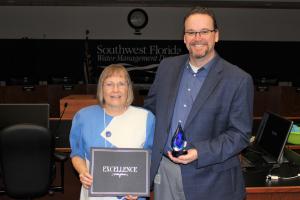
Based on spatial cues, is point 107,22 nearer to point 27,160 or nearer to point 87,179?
point 27,160

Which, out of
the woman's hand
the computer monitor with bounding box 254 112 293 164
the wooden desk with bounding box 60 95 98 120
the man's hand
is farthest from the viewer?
the wooden desk with bounding box 60 95 98 120

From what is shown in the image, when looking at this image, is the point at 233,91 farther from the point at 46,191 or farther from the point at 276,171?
the point at 46,191

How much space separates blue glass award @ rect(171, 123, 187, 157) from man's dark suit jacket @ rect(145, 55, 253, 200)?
5cm

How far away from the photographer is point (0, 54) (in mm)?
8938

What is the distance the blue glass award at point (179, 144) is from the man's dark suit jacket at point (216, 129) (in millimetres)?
51

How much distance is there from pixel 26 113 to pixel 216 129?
7.47ft

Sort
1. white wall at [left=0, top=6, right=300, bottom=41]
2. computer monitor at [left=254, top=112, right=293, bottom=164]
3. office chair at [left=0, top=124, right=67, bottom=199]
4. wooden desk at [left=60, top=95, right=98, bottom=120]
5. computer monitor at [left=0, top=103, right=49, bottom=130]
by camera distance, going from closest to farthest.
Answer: computer monitor at [left=254, top=112, right=293, bottom=164]
office chair at [left=0, top=124, right=67, bottom=199]
computer monitor at [left=0, top=103, right=49, bottom=130]
wooden desk at [left=60, top=95, right=98, bottom=120]
white wall at [left=0, top=6, right=300, bottom=41]

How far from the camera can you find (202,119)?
1.81 m

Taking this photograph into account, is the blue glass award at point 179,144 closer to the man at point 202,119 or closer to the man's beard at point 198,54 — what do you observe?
the man at point 202,119

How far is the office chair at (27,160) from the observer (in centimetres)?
313

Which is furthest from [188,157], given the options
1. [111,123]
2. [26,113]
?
[26,113]

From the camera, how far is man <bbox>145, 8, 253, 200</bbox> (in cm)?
180

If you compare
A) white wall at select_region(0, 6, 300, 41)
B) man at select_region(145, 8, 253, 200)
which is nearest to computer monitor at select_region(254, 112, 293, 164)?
man at select_region(145, 8, 253, 200)

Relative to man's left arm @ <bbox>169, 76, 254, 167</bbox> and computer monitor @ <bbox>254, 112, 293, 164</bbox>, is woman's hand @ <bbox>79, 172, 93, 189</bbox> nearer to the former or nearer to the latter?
man's left arm @ <bbox>169, 76, 254, 167</bbox>
